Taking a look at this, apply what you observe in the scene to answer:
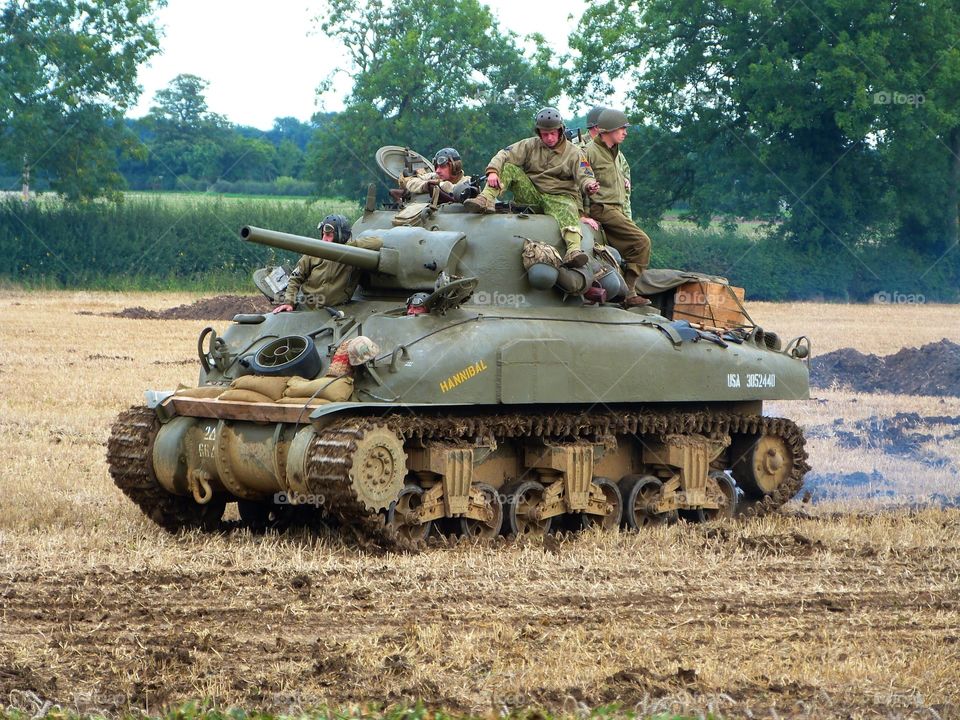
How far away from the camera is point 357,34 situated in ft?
184

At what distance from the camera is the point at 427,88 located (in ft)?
170

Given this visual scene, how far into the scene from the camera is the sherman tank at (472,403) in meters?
12.7

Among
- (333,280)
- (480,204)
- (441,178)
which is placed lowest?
(333,280)

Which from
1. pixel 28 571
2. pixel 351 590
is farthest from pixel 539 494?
pixel 28 571

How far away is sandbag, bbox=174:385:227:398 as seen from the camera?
525 inches

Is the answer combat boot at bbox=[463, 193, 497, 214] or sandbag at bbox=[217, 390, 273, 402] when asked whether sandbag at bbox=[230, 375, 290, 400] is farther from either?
combat boot at bbox=[463, 193, 497, 214]

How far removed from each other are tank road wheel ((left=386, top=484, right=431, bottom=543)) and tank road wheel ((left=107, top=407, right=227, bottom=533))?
1.72 meters

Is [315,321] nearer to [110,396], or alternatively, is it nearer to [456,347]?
[456,347]

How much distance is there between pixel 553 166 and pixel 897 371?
13593 millimetres

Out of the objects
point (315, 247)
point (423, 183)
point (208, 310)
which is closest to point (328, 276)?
point (315, 247)

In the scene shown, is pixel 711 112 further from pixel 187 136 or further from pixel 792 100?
pixel 187 136

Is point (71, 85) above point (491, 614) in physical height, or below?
above

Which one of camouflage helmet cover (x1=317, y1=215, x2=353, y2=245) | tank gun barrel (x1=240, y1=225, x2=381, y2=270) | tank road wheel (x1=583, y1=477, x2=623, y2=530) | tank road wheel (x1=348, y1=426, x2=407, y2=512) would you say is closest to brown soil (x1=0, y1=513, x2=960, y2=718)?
tank road wheel (x1=348, y1=426, x2=407, y2=512)

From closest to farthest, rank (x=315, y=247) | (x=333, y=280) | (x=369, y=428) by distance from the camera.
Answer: (x=369, y=428) < (x=315, y=247) < (x=333, y=280)
